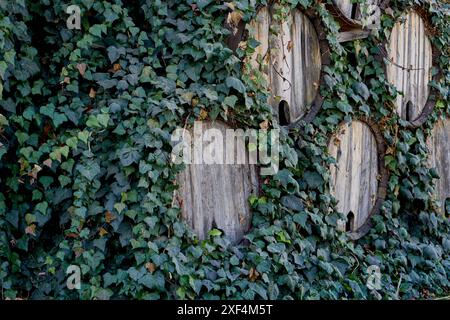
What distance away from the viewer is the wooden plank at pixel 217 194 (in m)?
4.42

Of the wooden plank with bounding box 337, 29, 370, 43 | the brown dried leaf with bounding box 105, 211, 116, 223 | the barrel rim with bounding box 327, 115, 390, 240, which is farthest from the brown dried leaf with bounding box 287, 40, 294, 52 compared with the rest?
the brown dried leaf with bounding box 105, 211, 116, 223

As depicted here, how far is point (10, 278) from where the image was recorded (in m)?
4.45

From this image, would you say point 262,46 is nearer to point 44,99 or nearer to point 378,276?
point 44,99

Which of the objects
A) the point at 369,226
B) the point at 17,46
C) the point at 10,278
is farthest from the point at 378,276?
the point at 17,46

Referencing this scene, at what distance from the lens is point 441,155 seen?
21.2ft

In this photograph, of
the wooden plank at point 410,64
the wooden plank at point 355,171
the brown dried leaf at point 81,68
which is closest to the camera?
the brown dried leaf at point 81,68

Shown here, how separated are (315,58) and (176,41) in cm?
124

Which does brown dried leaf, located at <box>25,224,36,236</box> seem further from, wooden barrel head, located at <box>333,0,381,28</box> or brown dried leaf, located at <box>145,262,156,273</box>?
wooden barrel head, located at <box>333,0,381,28</box>

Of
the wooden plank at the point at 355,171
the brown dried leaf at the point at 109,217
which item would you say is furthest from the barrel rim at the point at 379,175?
the brown dried leaf at the point at 109,217

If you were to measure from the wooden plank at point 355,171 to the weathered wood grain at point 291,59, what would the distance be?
0.44m

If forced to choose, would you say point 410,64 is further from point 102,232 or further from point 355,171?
point 102,232

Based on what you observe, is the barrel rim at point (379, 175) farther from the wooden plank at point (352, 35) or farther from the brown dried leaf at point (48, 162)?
the brown dried leaf at point (48, 162)

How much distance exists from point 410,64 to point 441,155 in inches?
40.0

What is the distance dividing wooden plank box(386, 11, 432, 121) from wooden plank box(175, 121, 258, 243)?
198cm
